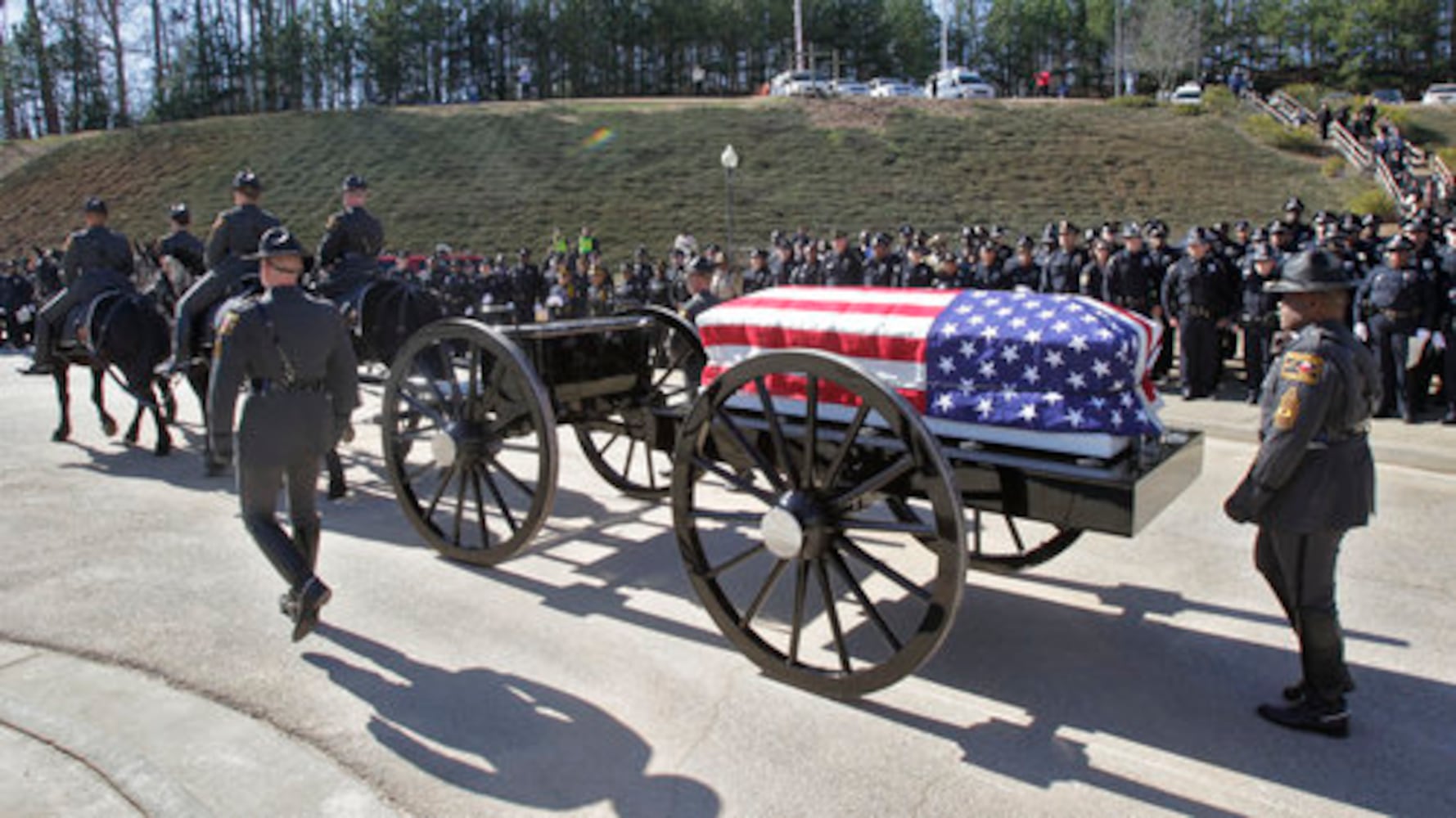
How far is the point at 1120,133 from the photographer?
38.5 meters

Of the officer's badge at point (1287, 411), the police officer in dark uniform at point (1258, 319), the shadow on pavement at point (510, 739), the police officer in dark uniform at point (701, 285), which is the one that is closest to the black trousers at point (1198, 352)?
the police officer in dark uniform at point (1258, 319)

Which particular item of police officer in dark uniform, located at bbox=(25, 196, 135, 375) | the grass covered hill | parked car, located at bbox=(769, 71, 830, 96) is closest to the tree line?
A: parked car, located at bbox=(769, 71, 830, 96)

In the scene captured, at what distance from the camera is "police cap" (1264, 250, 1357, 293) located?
3.71 metres

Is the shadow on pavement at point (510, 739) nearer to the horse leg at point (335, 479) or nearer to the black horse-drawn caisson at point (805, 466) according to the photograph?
the black horse-drawn caisson at point (805, 466)

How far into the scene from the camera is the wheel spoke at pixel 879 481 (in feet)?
12.3

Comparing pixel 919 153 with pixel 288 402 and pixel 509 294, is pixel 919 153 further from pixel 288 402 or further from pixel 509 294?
pixel 288 402

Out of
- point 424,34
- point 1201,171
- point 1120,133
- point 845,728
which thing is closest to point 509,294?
point 845,728

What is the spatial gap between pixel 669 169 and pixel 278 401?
1358 inches

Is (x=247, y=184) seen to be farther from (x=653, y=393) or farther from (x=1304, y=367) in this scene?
(x=1304, y=367)

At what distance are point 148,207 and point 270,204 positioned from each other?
5.20m

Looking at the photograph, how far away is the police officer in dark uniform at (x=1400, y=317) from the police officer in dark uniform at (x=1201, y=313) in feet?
4.63

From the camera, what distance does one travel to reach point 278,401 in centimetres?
474

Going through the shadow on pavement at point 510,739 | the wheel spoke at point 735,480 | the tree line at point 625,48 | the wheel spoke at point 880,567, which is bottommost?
the shadow on pavement at point 510,739

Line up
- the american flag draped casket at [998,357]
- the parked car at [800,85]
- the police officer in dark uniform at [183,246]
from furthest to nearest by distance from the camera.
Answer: the parked car at [800,85] → the police officer in dark uniform at [183,246] → the american flag draped casket at [998,357]
